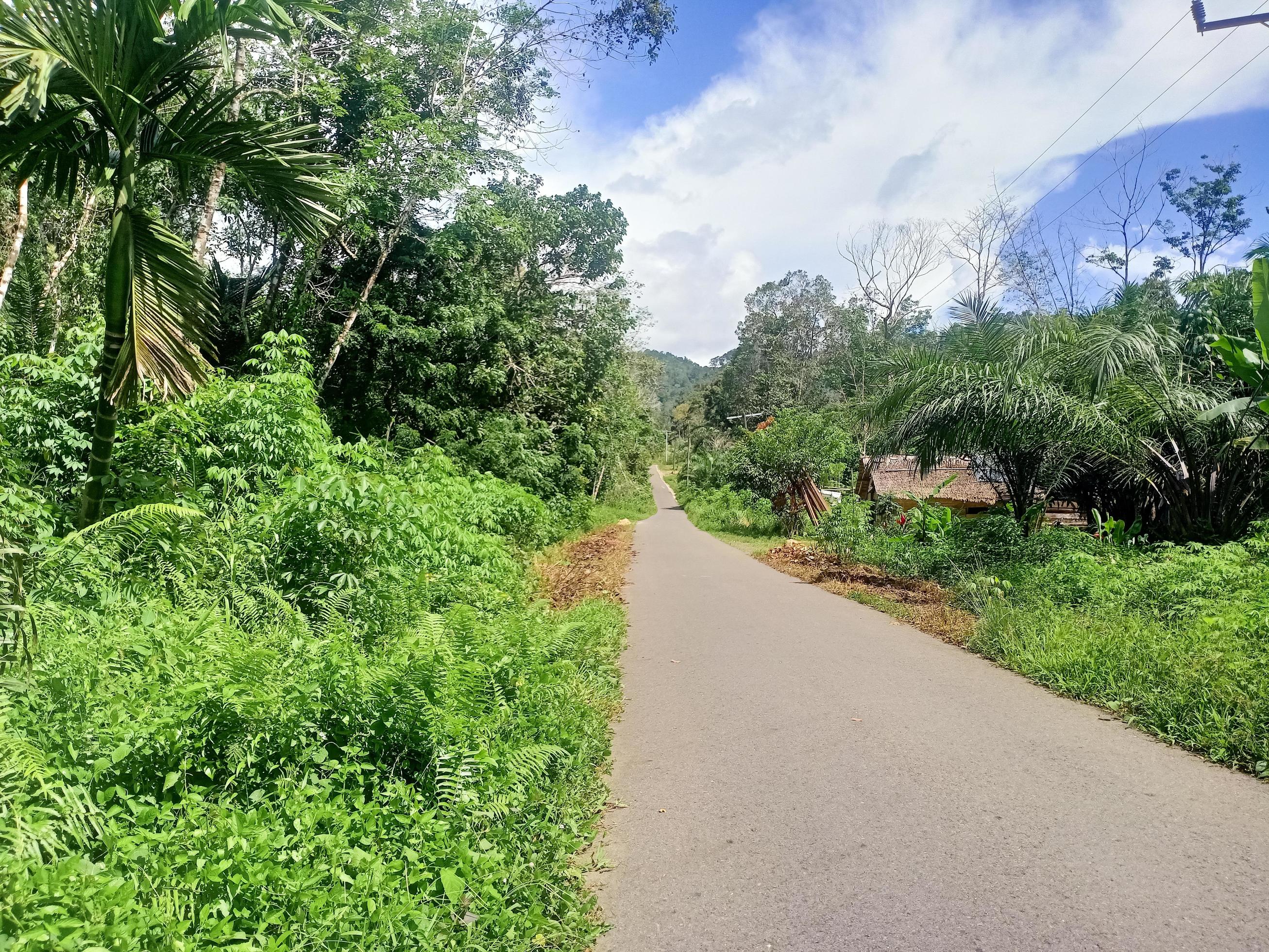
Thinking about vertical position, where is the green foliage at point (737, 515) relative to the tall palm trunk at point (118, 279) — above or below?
below

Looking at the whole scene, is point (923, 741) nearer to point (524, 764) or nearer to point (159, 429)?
point (524, 764)

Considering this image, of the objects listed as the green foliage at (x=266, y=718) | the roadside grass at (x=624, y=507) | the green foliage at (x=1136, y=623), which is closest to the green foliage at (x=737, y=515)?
the roadside grass at (x=624, y=507)

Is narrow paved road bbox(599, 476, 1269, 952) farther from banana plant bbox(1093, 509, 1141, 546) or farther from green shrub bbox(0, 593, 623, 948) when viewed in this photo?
banana plant bbox(1093, 509, 1141, 546)

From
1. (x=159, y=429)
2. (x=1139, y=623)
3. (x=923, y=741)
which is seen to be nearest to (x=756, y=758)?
(x=923, y=741)

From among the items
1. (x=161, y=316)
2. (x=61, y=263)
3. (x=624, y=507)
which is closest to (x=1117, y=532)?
(x=161, y=316)

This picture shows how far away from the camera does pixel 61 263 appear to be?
1049 centimetres

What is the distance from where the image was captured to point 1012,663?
660 cm

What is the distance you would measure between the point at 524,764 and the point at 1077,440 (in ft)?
31.4

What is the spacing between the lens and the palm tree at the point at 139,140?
364 centimetres

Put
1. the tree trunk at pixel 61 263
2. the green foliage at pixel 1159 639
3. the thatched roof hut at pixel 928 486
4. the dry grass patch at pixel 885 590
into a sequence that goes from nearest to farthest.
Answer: the green foliage at pixel 1159 639
the dry grass patch at pixel 885 590
the tree trunk at pixel 61 263
the thatched roof hut at pixel 928 486

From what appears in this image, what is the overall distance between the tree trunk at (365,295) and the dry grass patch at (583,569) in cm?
521

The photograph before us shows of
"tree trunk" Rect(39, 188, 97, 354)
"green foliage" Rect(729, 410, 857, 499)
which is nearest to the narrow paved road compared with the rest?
"tree trunk" Rect(39, 188, 97, 354)

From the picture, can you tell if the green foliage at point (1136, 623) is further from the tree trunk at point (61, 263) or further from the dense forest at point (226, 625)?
the tree trunk at point (61, 263)

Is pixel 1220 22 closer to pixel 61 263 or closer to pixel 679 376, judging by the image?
pixel 61 263
